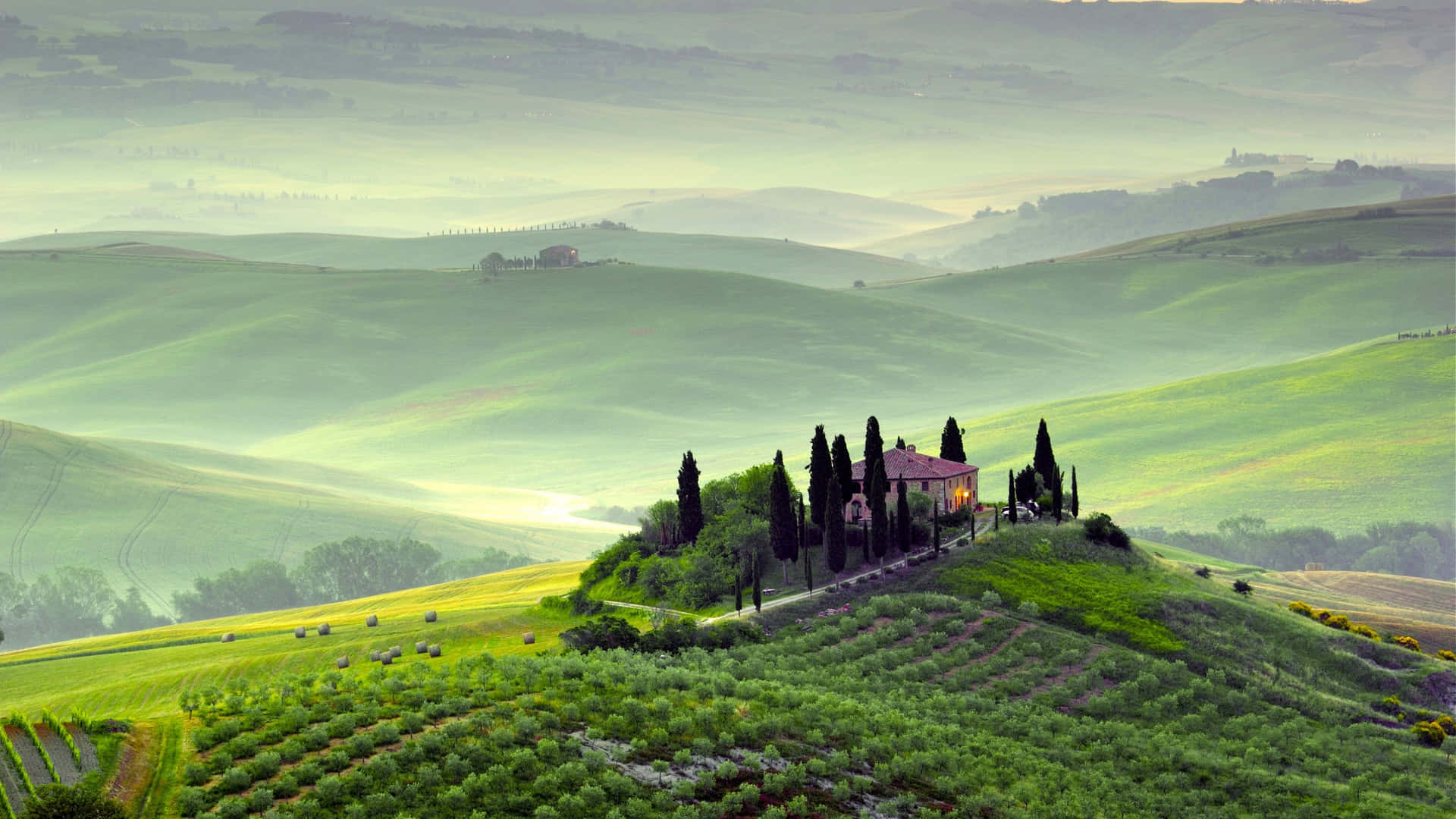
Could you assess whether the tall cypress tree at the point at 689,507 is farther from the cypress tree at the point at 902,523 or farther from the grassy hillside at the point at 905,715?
the grassy hillside at the point at 905,715

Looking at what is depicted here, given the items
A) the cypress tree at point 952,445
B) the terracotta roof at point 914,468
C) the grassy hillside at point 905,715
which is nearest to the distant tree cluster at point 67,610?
the grassy hillside at point 905,715

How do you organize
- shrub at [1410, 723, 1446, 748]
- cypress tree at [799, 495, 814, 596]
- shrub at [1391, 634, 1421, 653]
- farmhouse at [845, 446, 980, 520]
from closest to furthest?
shrub at [1410, 723, 1446, 748] < cypress tree at [799, 495, 814, 596] < shrub at [1391, 634, 1421, 653] < farmhouse at [845, 446, 980, 520]

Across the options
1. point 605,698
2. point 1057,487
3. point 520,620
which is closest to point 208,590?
point 520,620

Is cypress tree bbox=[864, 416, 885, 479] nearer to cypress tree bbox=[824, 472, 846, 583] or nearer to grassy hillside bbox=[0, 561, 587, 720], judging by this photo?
cypress tree bbox=[824, 472, 846, 583]

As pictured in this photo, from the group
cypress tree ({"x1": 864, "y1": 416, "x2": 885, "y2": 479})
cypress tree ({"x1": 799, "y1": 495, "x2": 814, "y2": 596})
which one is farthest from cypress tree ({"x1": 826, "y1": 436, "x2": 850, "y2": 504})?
cypress tree ({"x1": 799, "y1": 495, "x2": 814, "y2": 596})

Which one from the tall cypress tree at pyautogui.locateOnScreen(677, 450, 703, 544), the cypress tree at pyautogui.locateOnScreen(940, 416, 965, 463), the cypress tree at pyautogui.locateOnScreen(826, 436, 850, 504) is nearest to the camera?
the cypress tree at pyautogui.locateOnScreen(826, 436, 850, 504)

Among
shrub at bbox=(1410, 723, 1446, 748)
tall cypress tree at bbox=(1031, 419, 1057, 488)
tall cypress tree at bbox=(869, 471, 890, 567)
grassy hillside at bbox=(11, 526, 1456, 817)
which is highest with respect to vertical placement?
tall cypress tree at bbox=(1031, 419, 1057, 488)

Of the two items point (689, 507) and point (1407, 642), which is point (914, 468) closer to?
point (689, 507)

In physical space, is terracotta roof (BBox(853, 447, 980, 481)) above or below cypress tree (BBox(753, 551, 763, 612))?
above
